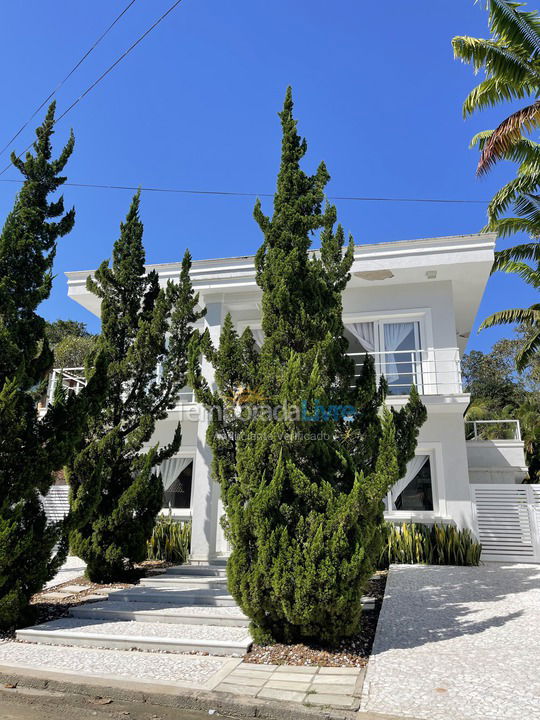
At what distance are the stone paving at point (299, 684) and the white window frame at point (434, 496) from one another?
22.3 ft

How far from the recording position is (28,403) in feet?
22.8

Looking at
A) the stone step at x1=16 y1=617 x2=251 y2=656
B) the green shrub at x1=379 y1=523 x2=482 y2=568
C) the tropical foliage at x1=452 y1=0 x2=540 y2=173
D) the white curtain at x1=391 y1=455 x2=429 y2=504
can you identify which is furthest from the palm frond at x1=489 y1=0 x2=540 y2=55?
the stone step at x1=16 y1=617 x2=251 y2=656

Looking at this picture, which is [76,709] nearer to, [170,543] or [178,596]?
[178,596]

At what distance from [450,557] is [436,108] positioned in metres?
10.3

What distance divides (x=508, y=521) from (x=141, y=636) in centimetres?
863

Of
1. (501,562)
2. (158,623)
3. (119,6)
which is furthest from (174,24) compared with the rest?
(501,562)

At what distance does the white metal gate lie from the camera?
1062 cm

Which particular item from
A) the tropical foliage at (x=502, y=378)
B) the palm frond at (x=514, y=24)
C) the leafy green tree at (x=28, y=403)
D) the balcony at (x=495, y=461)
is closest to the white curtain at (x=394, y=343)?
the balcony at (x=495, y=461)

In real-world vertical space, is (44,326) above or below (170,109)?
below

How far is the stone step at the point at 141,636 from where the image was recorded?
18.1 feet

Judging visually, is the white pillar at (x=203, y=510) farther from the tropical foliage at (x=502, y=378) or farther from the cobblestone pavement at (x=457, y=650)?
the tropical foliage at (x=502, y=378)

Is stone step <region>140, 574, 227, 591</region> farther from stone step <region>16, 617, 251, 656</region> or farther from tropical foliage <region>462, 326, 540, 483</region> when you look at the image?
tropical foliage <region>462, 326, 540, 483</region>

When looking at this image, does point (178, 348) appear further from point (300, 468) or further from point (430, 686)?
point (430, 686)

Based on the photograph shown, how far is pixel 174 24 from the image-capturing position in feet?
23.2
